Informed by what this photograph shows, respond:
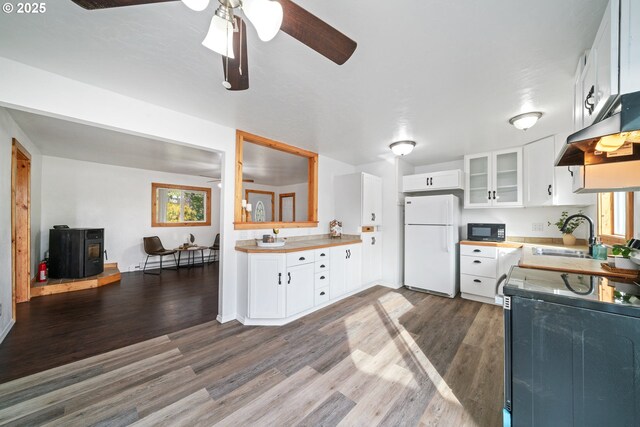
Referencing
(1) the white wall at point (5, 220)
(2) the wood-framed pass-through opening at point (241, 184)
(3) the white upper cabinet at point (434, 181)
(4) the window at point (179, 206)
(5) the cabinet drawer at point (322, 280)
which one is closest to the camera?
(1) the white wall at point (5, 220)

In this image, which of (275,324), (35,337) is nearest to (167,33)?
(275,324)

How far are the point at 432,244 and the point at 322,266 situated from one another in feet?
6.07

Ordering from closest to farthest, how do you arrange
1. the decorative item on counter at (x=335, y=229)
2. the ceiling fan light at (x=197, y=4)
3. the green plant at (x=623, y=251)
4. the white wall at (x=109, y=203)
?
the ceiling fan light at (x=197, y=4), the green plant at (x=623, y=251), the decorative item on counter at (x=335, y=229), the white wall at (x=109, y=203)

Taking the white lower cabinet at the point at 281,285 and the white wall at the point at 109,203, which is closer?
the white lower cabinet at the point at 281,285

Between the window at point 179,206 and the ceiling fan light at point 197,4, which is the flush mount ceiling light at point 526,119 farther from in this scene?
the window at point 179,206

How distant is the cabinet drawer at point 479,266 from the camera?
10.8ft

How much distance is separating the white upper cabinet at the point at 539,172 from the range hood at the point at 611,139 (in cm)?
209

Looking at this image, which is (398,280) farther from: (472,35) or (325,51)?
(325,51)

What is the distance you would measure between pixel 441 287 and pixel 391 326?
1465mm

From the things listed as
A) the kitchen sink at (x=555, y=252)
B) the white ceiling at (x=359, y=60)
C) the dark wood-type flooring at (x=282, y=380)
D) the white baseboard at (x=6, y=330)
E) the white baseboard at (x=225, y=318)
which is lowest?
the dark wood-type flooring at (x=282, y=380)

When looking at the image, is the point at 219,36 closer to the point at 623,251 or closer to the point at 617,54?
the point at 617,54

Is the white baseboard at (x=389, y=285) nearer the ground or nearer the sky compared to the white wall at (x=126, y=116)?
nearer the ground

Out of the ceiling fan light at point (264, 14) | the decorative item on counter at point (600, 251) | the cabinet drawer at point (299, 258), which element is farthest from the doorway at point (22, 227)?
the decorative item on counter at point (600, 251)

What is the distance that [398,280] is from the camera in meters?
4.09
